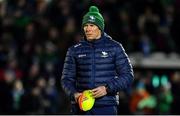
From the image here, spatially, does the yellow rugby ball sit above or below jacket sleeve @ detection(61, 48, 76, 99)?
below

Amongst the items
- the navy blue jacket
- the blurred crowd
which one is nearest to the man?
the navy blue jacket

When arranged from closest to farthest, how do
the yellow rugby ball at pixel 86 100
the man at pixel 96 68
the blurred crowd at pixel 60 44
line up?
the yellow rugby ball at pixel 86 100
the man at pixel 96 68
the blurred crowd at pixel 60 44

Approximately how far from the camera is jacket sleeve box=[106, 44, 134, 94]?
7879 millimetres

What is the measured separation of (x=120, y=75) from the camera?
314 inches

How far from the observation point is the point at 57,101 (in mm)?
16281

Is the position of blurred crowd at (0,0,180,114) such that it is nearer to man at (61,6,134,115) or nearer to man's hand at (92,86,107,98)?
man at (61,6,134,115)

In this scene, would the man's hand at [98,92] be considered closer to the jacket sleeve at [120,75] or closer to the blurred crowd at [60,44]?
the jacket sleeve at [120,75]

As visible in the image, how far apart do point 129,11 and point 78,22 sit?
131cm

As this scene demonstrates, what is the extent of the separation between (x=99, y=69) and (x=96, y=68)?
0.04 m

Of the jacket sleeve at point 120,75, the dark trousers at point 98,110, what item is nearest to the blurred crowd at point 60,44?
the dark trousers at point 98,110

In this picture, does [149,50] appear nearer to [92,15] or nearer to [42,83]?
[42,83]

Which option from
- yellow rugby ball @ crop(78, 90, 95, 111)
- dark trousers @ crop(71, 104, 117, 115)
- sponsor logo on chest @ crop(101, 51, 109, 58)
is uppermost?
sponsor logo on chest @ crop(101, 51, 109, 58)

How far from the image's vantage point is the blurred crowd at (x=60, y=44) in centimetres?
1620

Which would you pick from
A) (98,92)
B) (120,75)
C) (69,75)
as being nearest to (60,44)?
(69,75)
